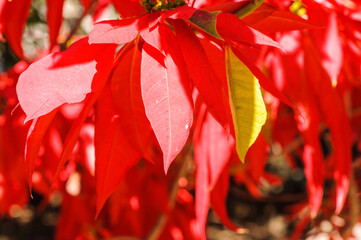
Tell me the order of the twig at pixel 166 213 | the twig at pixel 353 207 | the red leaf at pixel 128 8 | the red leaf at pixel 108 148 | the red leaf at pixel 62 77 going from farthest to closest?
the twig at pixel 353 207 → the twig at pixel 166 213 → the red leaf at pixel 128 8 → the red leaf at pixel 108 148 → the red leaf at pixel 62 77

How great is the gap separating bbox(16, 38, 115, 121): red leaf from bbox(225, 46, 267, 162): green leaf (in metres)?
0.11

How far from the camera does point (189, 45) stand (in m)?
0.37

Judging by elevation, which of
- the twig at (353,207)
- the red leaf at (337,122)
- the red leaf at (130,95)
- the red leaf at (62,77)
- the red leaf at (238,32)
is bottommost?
the twig at (353,207)

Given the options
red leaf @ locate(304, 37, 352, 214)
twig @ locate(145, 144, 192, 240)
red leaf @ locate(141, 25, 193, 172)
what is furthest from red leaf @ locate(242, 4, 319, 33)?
twig @ locate(145, 144, 192, 240)

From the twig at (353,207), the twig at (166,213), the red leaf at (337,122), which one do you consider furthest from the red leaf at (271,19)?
the twig at (353,207)

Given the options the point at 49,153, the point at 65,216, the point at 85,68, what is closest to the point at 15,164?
the point at 49,153

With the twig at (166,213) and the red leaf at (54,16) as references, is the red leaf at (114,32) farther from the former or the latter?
the twig at (166,213)

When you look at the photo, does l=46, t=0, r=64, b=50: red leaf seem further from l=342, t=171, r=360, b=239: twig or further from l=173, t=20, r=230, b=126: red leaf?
l=342, t=171, r=360, b=239: twig

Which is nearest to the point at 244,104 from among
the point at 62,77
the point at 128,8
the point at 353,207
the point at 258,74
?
the point at 258,74

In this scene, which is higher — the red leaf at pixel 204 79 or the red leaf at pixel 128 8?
the red leaf at pixel 204 79

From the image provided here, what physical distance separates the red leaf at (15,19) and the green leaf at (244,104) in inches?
13.3

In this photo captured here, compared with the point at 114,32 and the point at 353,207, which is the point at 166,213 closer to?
the point at 353,207

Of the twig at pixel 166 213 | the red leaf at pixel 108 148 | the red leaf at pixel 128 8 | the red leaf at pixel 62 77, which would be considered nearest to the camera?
the red leaf at pixel 62 77

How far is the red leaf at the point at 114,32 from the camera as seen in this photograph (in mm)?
339
